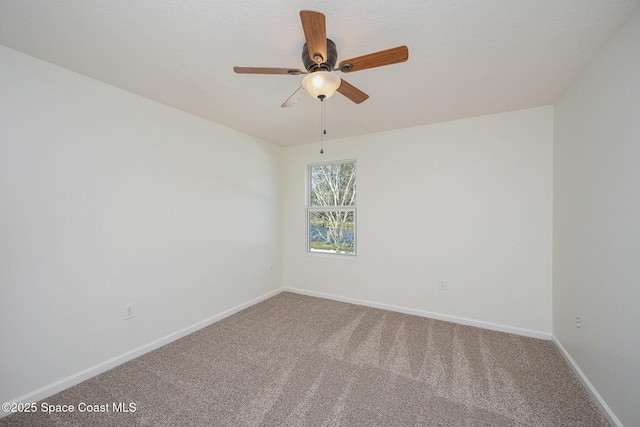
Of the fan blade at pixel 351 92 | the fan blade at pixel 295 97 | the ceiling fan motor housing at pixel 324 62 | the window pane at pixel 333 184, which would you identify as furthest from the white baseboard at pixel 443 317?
the ceiling fan motor housing at pixel 324 62

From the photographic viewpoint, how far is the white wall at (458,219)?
8.58 ft

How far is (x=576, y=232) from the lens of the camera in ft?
6.66

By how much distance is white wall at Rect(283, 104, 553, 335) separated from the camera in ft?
8.58

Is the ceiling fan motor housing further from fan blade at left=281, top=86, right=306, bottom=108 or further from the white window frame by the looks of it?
the white window frame

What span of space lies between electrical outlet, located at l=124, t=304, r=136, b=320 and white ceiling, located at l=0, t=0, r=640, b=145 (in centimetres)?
194

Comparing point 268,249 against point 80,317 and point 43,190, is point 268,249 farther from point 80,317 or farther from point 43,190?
point 43,190

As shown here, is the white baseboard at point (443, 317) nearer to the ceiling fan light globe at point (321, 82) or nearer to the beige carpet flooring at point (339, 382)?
the beige carpet flooring at point (339, 382)

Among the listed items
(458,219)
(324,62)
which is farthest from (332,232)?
(324,62)

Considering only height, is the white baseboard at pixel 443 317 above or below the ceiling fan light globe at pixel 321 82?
below

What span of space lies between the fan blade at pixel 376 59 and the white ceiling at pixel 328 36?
248mm

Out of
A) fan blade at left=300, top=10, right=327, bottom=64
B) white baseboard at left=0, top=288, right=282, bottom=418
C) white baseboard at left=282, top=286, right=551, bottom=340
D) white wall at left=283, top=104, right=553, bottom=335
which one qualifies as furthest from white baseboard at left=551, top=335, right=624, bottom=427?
white baseboard at left=0, top=288, right=282, bottom=418

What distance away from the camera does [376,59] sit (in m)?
1.34

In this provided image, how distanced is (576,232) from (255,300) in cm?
359

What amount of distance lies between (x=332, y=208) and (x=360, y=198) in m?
0.51
